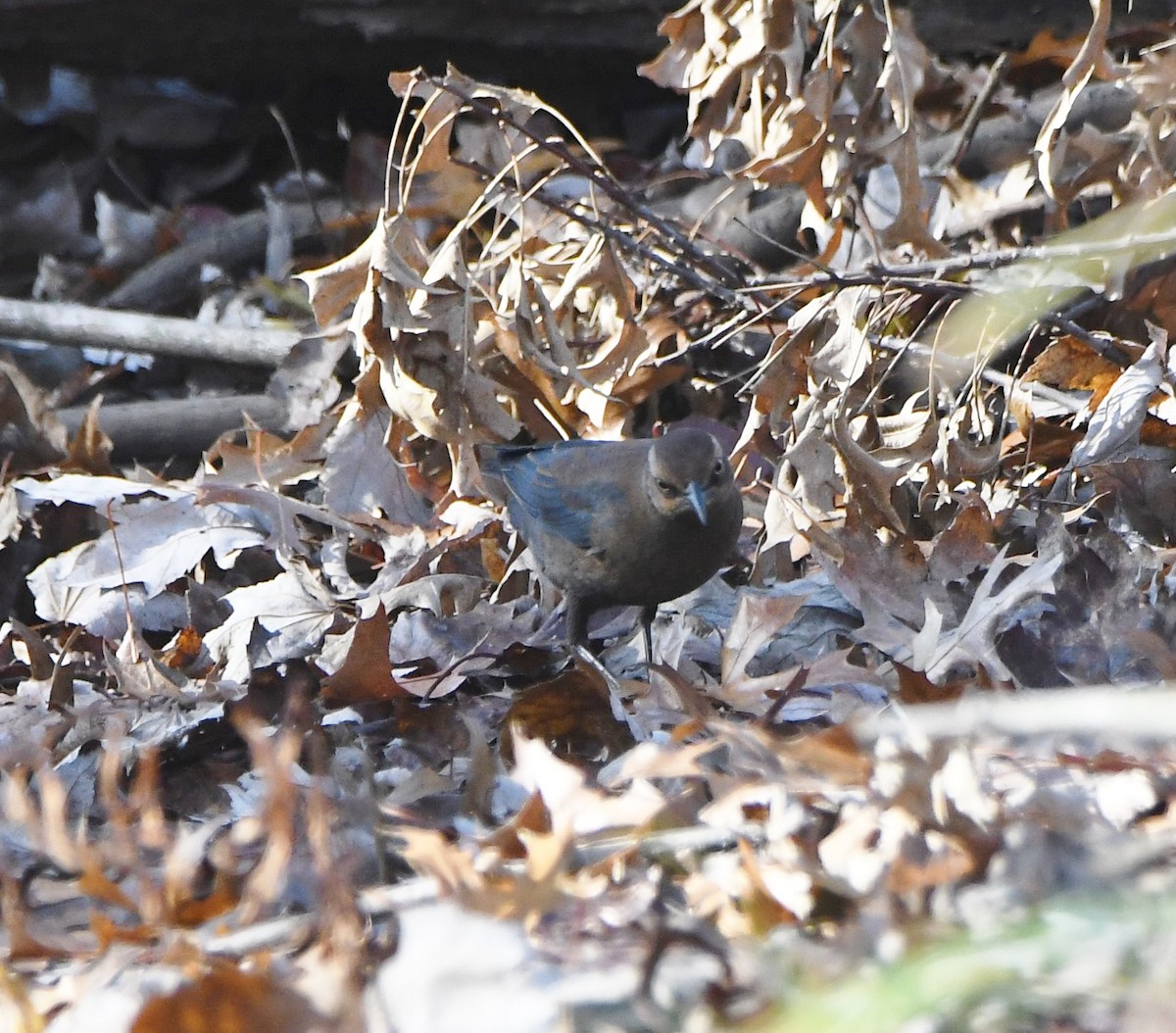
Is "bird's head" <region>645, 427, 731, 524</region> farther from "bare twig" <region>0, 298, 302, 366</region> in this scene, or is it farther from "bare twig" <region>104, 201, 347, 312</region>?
"bare twig" <region>104, 201, 347, 312</region>

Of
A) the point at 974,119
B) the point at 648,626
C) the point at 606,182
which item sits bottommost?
the point at 648,626

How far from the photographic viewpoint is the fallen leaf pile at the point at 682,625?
239cm

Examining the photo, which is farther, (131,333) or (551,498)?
(131,333)

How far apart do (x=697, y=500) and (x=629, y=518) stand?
1.33 ft

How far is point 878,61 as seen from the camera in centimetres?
523

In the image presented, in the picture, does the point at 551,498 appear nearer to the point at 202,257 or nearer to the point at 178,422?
the point at 178,422

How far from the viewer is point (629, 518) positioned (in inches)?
191

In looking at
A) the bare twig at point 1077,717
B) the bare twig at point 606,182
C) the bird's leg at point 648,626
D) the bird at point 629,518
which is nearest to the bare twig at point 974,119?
the bare twig at point 606,182

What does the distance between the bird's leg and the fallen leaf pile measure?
0.13ft

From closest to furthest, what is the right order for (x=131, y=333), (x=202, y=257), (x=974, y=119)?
(x=974, y=119) < (x=131, y=333) < (x=202, y=257)

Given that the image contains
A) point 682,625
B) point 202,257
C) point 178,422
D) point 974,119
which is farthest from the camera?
point 202,257

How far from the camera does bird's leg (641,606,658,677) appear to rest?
4777 millimetres

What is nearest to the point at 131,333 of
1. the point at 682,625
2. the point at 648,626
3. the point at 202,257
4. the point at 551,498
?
the point at 202,257

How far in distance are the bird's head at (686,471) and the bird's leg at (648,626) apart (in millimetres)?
411
